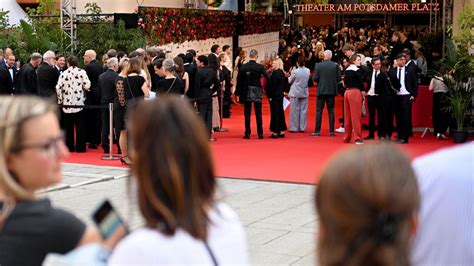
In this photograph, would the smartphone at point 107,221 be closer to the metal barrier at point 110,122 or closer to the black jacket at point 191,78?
the metal barrier at point 110,122

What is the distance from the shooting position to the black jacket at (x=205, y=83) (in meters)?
16.7

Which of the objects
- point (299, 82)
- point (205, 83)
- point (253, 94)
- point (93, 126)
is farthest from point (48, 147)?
point (299, 82)

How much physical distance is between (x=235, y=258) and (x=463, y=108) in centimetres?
1443

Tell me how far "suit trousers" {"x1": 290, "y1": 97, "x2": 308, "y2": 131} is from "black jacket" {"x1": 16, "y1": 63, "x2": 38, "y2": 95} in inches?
217

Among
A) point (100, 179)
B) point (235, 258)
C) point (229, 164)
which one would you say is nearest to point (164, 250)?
point (235, 258)

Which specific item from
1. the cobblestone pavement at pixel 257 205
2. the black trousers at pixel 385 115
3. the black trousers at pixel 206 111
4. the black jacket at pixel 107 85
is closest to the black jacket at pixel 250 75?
the black trousers at pixel 206 111

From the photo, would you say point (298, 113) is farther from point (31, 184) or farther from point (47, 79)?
point (31, 184)

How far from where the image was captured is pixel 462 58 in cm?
1678

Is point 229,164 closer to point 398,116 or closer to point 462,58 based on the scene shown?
point 398,116

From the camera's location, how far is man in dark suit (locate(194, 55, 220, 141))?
1675 centimetres

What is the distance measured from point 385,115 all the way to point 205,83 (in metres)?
3.54

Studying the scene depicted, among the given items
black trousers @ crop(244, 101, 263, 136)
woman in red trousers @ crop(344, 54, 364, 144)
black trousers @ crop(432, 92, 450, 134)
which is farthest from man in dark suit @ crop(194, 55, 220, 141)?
black trousers @ crop(432, 92, 450, 134)

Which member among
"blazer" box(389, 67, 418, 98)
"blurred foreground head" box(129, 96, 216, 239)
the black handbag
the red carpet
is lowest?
the red carpet

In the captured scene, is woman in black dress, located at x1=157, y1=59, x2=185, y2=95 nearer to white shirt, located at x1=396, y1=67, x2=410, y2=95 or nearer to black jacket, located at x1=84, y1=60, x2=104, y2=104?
black jacket, located at x1=84, y1=60, x2=104, y2=104
